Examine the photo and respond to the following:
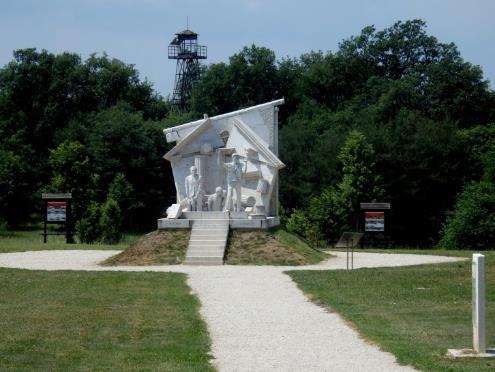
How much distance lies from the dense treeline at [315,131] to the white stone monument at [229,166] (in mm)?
15734

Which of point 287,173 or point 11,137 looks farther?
point 11,137

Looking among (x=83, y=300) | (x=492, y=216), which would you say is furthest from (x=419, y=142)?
(x=83, y=300)

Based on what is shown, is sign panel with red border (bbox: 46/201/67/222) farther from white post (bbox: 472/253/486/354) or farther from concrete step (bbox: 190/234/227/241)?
white post (bbox: 472/253/486/354)

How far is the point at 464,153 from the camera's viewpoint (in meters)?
59.7

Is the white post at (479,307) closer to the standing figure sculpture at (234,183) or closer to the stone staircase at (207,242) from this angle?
the stone staircase at (207,242)

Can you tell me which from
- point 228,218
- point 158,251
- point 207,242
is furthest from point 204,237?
point 158,251

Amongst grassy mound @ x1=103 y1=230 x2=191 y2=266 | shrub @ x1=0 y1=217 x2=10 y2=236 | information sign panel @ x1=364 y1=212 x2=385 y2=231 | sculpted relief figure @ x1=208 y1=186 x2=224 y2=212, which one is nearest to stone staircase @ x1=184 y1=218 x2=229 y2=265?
grassy mound @ x1=103 y1=230 x2=191 y2=266

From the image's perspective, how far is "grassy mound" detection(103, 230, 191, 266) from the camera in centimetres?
3150

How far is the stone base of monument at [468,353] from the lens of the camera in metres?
13.4

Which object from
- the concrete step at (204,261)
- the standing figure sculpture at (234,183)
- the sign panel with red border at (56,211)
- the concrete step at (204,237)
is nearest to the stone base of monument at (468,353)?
the concrete step at (204,261)

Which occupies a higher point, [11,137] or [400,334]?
[11,137]

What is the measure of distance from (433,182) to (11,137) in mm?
29887

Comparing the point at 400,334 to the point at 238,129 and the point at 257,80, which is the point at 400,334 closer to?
the point at 238,129

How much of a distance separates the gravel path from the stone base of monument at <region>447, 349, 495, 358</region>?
919mm
